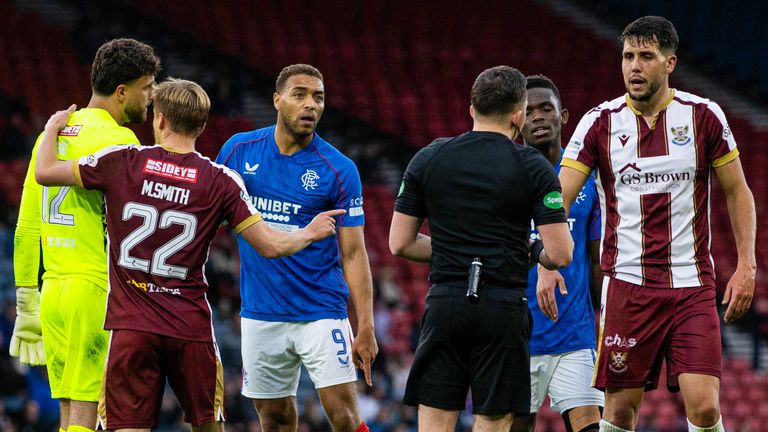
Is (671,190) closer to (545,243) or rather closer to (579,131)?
(579,131)

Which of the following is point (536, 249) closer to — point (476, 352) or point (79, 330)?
point (476, 352)

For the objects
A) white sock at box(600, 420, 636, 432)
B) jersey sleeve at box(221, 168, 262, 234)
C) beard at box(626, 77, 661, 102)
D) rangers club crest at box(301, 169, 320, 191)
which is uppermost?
beard at box(626, 77, 661, 102)

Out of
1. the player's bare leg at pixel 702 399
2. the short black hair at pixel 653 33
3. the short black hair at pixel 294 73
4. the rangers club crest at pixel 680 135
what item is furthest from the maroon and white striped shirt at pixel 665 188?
the short black hair at pixel 294 73

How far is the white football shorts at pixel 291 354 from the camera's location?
6.86 meters

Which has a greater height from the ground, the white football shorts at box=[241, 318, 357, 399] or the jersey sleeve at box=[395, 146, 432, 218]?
the jersey sleeve at box=[395, 146, 432, 218]

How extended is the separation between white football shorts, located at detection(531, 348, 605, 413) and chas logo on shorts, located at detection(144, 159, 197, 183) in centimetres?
275

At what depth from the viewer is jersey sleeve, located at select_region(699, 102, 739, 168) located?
6.20 m

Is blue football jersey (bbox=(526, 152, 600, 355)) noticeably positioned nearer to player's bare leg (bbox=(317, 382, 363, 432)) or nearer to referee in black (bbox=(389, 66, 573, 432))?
player's bare leg (bbox=(317, 382, 363, 432))

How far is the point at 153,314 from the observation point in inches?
224

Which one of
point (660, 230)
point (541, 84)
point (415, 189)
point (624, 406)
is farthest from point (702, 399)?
point (541, 84)

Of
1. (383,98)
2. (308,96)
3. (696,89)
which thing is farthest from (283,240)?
(696,89)

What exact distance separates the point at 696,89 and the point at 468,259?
1964cm

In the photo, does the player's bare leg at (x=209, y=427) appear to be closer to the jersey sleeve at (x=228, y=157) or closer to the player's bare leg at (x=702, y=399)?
the jersey sleeve at (x=228, y=157)

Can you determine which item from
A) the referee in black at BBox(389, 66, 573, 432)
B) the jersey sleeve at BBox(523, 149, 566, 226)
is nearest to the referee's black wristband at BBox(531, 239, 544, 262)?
the referee in black at BBox(389, 66, 573, 432)
